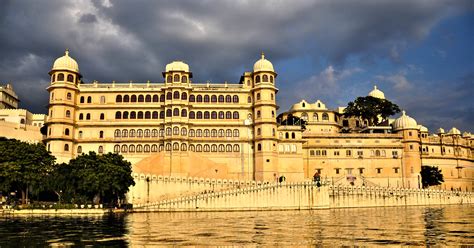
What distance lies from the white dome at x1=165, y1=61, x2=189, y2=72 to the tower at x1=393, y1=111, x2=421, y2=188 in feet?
133

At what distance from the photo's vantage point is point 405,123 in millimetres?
82375

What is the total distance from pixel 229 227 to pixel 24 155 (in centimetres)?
3183

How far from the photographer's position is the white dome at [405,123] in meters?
82.1

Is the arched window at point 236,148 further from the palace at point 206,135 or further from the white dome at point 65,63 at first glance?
the white dome at point 65,63

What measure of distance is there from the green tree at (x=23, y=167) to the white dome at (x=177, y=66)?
24870 mm

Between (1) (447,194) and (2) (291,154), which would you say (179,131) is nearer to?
(2) (291,154)

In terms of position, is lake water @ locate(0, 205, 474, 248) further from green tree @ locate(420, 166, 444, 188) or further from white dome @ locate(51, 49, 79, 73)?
green tree @ locate(420, 166, 444, 188)

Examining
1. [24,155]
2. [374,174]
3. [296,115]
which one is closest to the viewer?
[24,155]

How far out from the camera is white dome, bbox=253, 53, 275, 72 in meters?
74.4

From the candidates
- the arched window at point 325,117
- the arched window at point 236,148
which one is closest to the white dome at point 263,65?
the arched window at point 236,148

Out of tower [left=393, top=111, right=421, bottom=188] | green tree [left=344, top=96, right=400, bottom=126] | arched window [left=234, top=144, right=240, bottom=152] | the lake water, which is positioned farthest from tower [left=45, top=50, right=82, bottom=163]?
tower [left=393, top=111, right=421, bottom=188]

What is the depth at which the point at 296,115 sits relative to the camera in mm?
93750

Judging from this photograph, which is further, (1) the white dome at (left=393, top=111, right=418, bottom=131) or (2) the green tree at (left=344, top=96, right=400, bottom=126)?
(2) the green tree at (left=344, top=96, right=400, bottom=126)

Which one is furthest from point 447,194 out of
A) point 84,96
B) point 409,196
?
point 84,96
